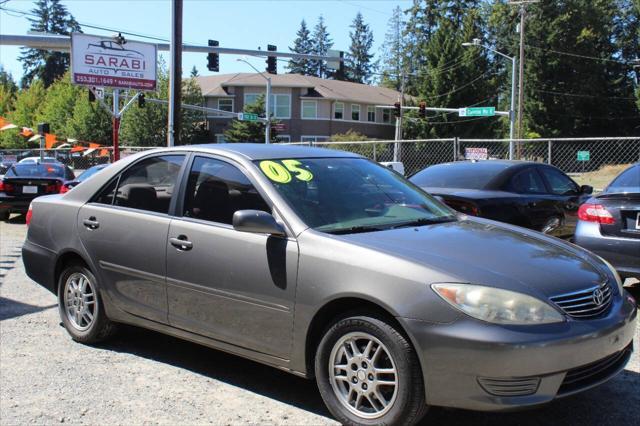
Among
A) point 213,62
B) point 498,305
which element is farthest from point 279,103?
point 498,305

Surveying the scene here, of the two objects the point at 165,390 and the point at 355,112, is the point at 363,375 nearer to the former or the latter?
the point at 165,390

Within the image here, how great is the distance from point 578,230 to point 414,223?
305 cm

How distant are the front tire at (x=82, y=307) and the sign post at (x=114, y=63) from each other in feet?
58.2

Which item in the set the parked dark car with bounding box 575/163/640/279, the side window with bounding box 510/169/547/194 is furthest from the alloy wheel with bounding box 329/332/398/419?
the side window with bounding box 510/169/547/194

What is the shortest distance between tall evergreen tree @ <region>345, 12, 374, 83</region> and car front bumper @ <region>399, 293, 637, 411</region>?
10246cm

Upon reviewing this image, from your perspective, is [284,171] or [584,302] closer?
[584,302]

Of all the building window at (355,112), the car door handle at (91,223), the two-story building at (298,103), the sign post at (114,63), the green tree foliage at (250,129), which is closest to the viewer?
the car door handle at (91,223)

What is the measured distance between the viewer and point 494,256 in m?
3.46

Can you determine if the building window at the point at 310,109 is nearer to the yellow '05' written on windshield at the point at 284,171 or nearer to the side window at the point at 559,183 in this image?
the side window at the point at 559,183

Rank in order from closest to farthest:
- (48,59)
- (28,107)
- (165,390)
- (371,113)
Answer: (165,390) → (371,113) → (28,107) → (48,59)

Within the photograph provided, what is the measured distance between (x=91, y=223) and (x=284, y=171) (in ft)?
5.82

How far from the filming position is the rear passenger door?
445 cm

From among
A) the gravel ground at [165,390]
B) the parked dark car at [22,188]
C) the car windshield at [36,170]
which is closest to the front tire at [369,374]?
the gravel ground at [165,390]

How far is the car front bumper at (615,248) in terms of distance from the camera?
19.0 feet
